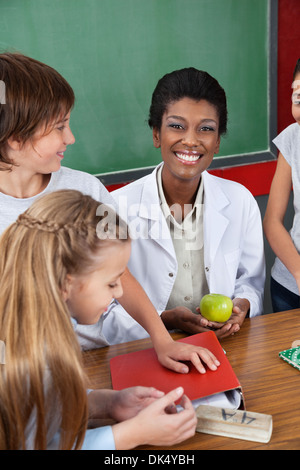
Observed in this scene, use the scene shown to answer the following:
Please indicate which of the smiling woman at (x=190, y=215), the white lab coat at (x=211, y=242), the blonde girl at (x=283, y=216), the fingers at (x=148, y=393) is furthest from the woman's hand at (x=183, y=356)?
the blonde girl at (x=283, y=216)

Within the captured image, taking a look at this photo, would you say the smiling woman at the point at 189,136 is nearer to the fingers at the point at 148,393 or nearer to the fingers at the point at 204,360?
the fingers at the point at 204,360

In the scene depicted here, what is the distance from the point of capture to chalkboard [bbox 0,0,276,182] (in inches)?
79.7

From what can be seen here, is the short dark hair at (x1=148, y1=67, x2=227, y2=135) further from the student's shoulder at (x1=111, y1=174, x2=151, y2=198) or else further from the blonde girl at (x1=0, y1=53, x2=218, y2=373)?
the blonde girl at (x1=0, y1=53, x2=218, y2=373)

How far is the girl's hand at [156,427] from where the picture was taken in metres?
1.01

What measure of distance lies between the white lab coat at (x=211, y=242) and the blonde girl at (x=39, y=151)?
0.43m

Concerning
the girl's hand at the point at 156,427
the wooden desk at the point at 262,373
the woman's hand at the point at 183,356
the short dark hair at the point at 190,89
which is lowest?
the wooden desk at the point at 262,373

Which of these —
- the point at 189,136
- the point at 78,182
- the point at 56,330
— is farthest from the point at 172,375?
the point at 189,136

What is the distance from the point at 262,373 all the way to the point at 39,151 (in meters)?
0.82

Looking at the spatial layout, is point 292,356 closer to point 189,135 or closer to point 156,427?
point 156,427

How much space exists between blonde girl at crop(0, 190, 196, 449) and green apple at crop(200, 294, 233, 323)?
0.45 m

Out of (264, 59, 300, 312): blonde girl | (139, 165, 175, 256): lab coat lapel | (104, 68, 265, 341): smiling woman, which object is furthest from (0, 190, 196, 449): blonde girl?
(264, 59, 300, 312): blonde girl

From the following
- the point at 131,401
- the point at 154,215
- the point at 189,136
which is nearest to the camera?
the point at 131,401

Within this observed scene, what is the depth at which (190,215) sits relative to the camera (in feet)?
6.37
